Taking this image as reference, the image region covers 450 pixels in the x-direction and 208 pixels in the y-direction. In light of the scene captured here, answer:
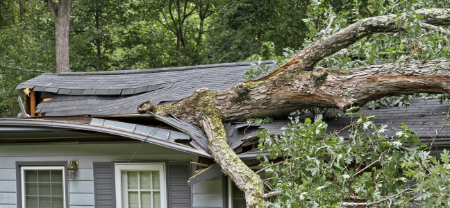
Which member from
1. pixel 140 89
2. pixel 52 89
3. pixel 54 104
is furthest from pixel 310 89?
pixel 52 89

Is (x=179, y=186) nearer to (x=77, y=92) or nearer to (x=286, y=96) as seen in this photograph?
(x=286, y=96)

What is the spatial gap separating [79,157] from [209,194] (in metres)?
1.94

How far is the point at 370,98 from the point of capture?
4.41m

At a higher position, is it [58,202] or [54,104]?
[54,104]

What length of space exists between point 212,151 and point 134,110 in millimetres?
1914

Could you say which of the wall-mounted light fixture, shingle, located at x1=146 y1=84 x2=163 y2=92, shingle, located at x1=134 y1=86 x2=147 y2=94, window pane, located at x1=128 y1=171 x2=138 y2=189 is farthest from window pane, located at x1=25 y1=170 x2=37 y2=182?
shingle, located at x1=146 y1=84 x2=163 y2=92

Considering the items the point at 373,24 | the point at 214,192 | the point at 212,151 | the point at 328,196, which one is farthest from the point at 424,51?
the point at 214,192

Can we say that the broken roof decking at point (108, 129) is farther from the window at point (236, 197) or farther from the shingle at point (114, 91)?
the shingle at point (114, 91)

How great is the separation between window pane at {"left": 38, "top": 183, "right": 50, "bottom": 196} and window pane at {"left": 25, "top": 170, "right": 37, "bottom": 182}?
0.41 feet

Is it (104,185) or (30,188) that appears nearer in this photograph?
(104,185)

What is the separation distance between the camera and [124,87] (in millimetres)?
7113

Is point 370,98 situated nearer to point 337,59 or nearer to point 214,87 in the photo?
point 337,59

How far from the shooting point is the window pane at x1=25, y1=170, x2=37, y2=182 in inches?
229

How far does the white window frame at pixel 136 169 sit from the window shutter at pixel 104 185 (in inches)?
2.2
